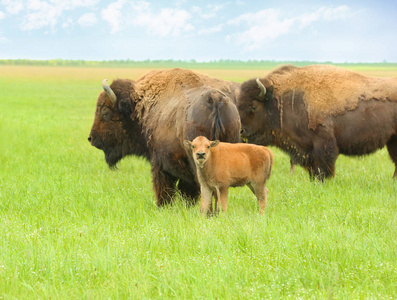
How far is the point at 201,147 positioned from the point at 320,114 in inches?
146

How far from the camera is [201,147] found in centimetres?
505

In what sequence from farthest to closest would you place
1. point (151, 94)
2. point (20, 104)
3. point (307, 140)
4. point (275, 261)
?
point (20, 104)
point (307, 140)
point (151, 94)
point (275, 261)

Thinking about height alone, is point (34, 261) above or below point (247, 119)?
below

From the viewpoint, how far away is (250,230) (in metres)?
4.77

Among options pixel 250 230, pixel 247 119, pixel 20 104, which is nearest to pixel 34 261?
pixel 250 230

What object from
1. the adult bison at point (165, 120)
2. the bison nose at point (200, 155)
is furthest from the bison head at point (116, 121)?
the bison nose at point (200, 155)

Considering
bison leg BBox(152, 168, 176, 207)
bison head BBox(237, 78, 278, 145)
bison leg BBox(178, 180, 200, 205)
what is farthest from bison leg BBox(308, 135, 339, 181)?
bison leg BBox(152, 168, 176, 207)

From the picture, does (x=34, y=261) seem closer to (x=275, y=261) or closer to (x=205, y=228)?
(x=205, y=228)

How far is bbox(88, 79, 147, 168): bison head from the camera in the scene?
23.0ft

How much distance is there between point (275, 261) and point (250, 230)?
0.68 metres

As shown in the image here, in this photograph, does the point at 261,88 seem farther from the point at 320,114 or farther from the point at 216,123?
the point at 216,123

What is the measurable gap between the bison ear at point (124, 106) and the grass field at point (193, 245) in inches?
47.3

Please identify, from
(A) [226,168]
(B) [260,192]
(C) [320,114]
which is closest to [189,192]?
(B) [260,192]

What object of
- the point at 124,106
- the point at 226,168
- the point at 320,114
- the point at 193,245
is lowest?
the point at 193,245
